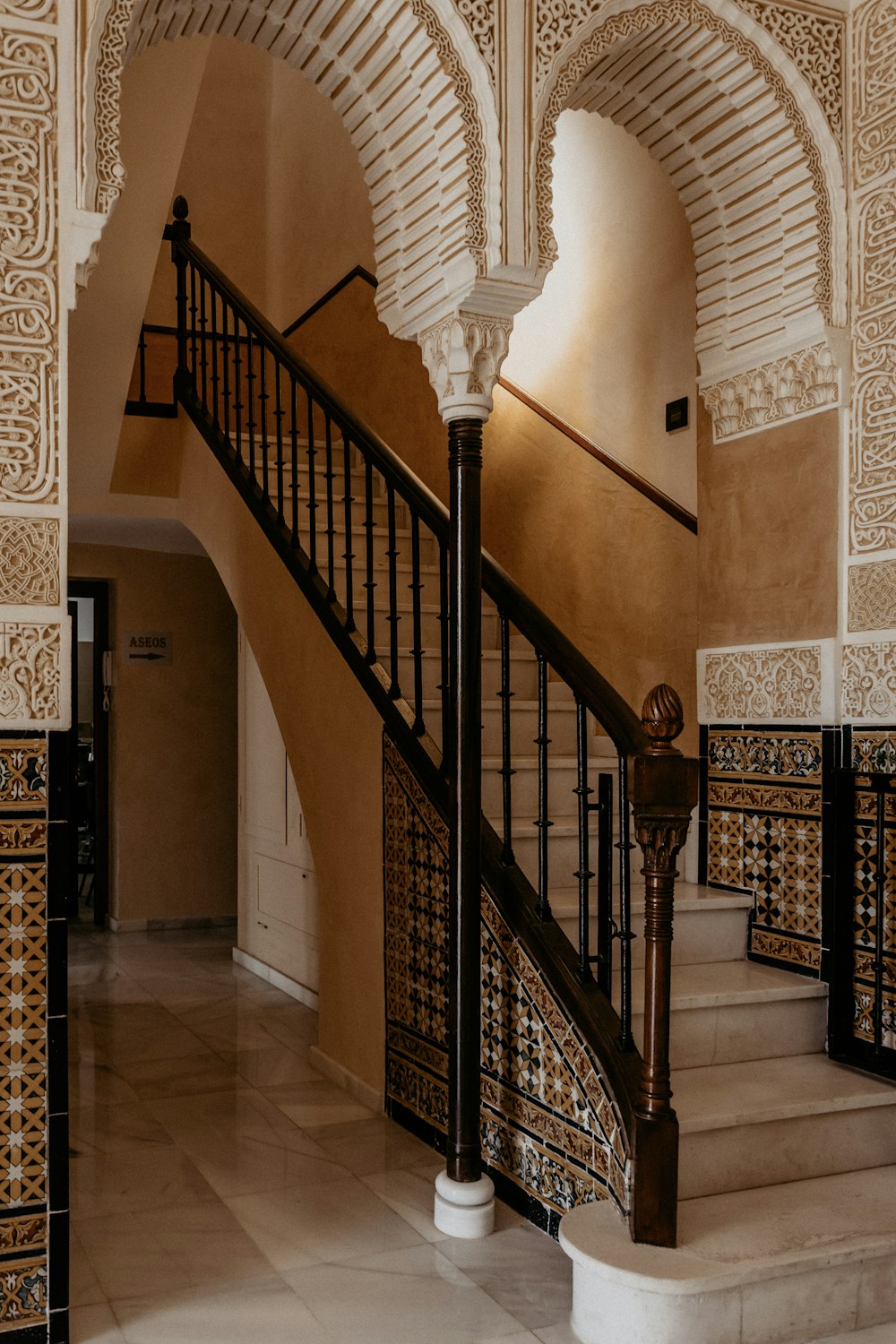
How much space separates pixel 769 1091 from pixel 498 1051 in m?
0.77

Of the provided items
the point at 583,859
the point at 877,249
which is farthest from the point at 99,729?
the point at 877,249

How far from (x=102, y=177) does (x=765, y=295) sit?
82.9 inches

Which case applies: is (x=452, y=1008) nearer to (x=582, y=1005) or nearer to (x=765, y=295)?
(x=582, y=1005)

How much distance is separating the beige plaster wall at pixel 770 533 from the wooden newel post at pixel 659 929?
112 cm

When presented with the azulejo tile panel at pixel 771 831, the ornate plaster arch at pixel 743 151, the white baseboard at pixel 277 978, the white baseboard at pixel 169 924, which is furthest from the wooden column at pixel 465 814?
the white baseboard at pixel 169 924

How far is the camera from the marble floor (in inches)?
114

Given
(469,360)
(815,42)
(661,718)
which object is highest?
(815,42)

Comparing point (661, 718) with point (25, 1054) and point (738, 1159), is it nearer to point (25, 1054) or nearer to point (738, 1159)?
point (738, 1159)

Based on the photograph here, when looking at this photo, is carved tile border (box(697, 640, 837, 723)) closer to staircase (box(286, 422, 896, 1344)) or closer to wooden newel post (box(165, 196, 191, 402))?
staircase (box(286, 422, 896, 1344))

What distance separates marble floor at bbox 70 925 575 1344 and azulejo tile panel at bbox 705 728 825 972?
1217mm

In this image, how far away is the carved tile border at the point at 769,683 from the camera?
379 centimetres

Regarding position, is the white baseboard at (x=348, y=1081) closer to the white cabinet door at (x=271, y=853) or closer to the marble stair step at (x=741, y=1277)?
the white cabinet door at (x=271, y=853)

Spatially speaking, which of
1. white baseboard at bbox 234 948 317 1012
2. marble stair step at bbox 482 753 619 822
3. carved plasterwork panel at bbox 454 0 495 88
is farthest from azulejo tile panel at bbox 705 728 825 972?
white baseboard at bbox 234 948 317 1012

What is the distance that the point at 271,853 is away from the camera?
23.1 feet
